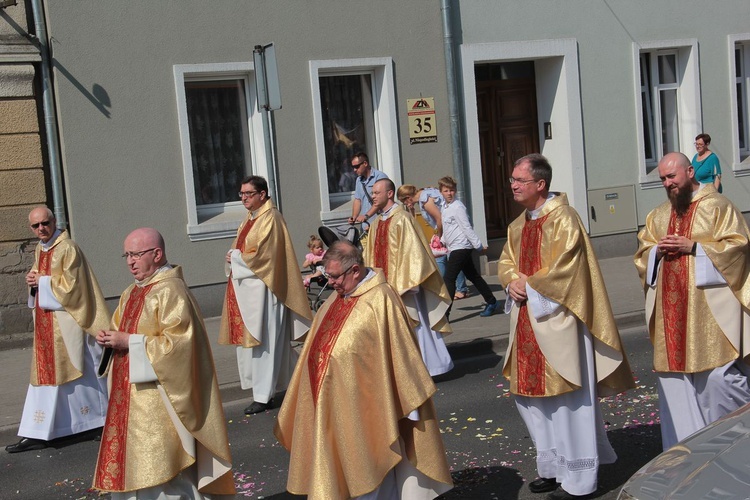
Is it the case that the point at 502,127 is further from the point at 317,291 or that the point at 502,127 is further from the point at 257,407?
the point at 257,407

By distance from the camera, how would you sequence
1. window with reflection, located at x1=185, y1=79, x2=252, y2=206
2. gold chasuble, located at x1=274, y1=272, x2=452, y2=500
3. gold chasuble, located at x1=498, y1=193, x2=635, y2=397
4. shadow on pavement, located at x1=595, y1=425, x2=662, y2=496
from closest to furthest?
1. gold chasuble, located at x1=274, y1=272, x2=452, y2=500
2. gold chasuble, located at x1=498, y1=193, x2=635, y2=397
3. shadow on pavement, located at x1=595, y1=425, x2=662, y2=496
4. window with reflection, located at x1=185, y1=79, x2=252, y2=206

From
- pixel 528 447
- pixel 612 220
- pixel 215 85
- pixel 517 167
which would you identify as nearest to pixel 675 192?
pixel 517 167

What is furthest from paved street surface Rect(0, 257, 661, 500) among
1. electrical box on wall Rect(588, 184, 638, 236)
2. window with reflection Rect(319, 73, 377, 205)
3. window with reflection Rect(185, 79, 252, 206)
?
electrical box on wall Rect(588, 184, 638, 236)

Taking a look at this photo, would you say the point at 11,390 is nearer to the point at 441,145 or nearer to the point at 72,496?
the point at 72,496

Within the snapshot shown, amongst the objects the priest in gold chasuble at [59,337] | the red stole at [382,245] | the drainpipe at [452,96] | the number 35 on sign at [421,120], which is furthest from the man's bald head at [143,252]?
the drainpipe at [452,96]

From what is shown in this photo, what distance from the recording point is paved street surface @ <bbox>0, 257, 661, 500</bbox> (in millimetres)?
6414

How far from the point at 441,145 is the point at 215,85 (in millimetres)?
3276

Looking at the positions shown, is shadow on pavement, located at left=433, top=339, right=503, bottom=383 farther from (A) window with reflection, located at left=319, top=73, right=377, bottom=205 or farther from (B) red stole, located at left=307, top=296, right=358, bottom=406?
(B) red stole, located at left=307, top=296, right=358, bottom=406

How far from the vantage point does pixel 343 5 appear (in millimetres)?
13578

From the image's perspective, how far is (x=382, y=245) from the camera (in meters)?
9.05

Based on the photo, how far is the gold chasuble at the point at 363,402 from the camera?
4941mm

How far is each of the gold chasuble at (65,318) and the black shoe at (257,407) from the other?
1456 millimetres

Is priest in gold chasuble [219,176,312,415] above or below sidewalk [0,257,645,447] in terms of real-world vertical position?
above

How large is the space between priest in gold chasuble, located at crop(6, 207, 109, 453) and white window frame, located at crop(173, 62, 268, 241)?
4.56 metres
